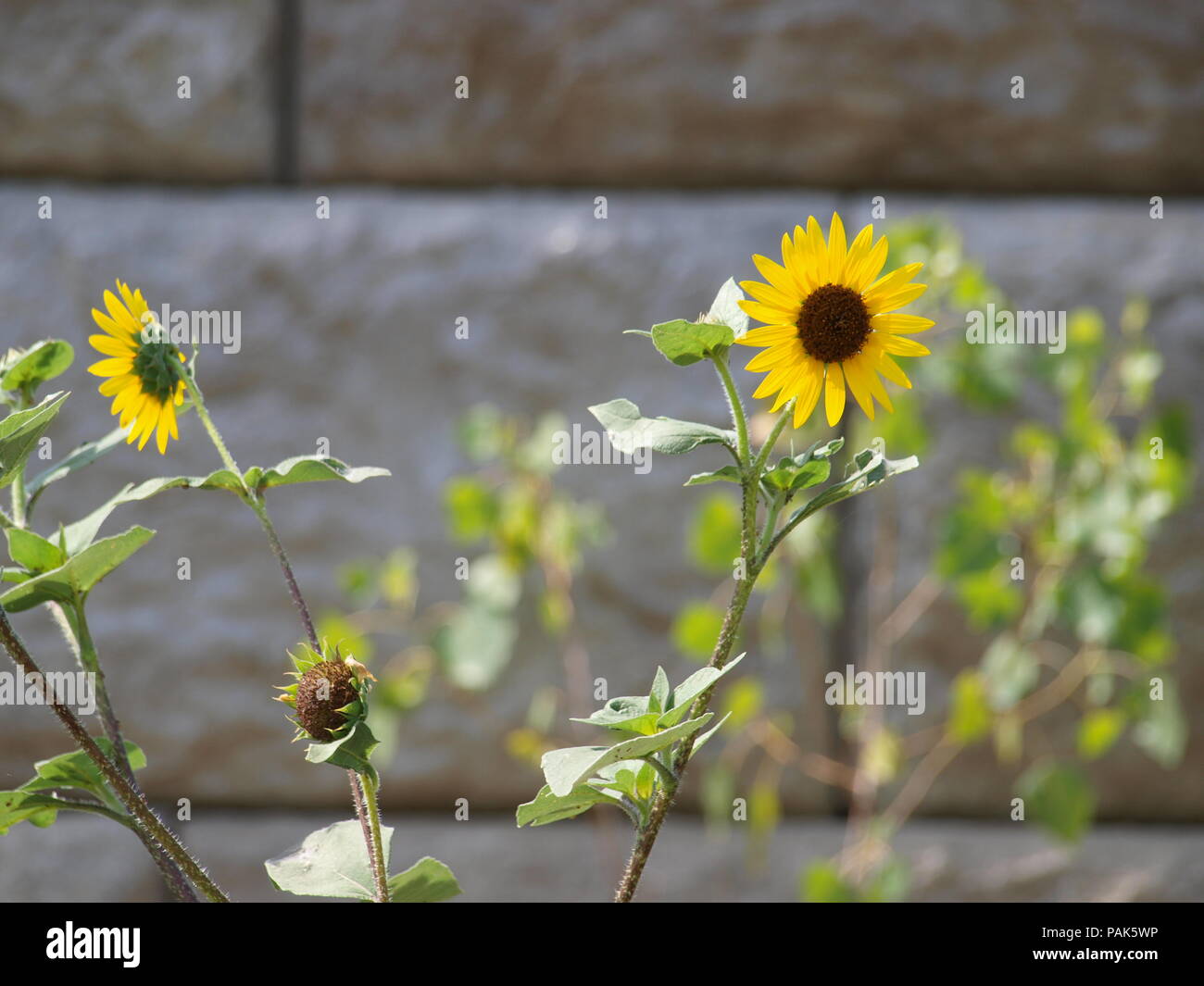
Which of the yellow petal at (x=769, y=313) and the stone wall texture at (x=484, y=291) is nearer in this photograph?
the yellow petal at (x=769, y=313)

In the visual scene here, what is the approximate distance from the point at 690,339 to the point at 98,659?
0.13 m

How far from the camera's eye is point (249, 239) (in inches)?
37.2

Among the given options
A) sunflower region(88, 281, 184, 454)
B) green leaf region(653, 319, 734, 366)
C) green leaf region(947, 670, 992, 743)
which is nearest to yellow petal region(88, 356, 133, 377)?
sunflower region(88, 281, 184, 454)

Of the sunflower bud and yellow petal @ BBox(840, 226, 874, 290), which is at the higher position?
yellow petal @ BBox(840, 226, 874, 290)

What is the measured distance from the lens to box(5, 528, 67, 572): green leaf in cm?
23

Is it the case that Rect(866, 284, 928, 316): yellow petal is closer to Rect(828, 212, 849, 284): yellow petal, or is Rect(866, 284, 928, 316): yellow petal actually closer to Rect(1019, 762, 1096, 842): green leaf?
Rect(828, 212, 849, 284): yellow petal

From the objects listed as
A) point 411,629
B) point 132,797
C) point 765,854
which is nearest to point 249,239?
point 411,629

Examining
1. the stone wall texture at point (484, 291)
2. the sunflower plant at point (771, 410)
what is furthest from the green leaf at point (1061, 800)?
the sunflower plant at point (771, 410)

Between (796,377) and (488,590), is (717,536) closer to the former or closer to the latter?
(488,590)

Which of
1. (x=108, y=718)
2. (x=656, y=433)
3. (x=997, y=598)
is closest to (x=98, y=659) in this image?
(x=108, y=718)

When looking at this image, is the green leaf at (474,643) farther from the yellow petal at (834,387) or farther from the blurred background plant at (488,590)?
the yellow petal at (834,387)

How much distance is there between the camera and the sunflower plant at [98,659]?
0.65 ft

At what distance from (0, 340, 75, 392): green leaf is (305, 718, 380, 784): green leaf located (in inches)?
4.2

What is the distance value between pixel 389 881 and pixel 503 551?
0.62m
